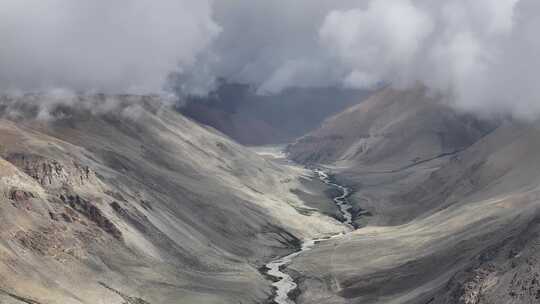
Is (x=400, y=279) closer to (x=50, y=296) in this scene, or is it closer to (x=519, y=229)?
(x=519, y=229)

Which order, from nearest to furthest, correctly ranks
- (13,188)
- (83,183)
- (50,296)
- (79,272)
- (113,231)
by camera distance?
(50,296)
(79,272)
(13,188)
(113,231)
(83,183)

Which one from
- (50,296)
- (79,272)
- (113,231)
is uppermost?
(113,231)

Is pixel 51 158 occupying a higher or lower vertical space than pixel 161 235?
higher

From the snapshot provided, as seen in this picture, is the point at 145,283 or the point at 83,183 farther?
the point at 83,183

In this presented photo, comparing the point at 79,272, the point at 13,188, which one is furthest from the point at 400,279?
the point at 13,188

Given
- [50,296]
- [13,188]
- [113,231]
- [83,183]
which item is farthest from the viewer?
[83,183]

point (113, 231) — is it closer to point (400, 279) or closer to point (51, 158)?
point (51, 158)

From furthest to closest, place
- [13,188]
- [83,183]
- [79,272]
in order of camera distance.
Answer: [83,183] < [13,188] < [79,272]

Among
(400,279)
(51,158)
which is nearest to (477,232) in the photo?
A: (400,279)

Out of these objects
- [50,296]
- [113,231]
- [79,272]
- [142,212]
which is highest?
[142,212]
